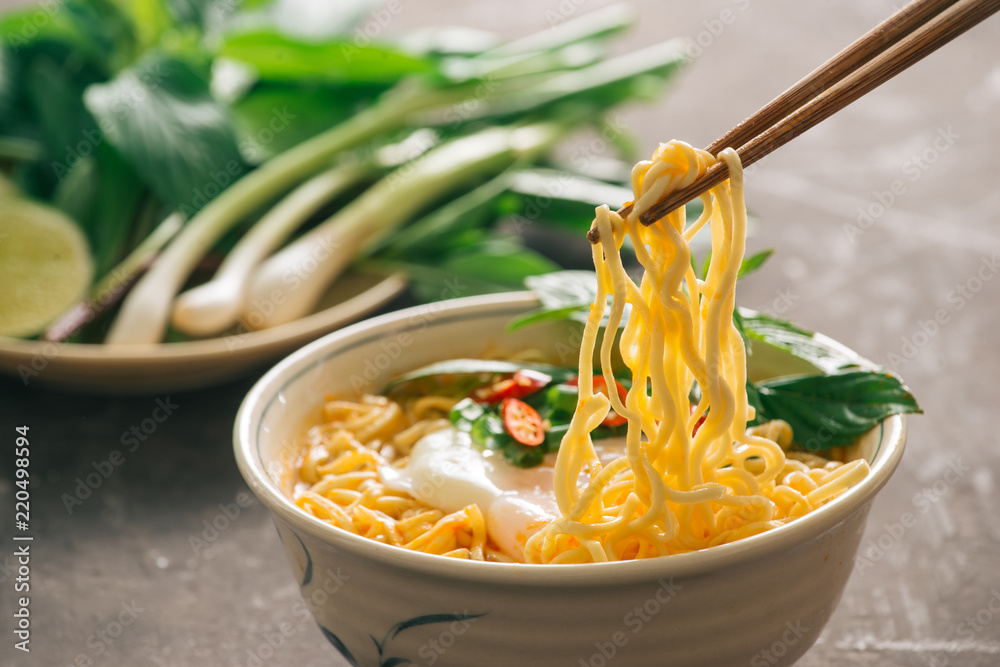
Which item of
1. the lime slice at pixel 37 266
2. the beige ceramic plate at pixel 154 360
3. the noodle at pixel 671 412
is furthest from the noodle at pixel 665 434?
the lime slice at pixel 37 266

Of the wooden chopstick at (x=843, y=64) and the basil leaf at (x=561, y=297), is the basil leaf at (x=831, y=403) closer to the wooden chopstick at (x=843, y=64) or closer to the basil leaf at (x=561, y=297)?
the basil leaf at (x=561, y=297)

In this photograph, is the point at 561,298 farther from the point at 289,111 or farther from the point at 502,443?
the point at 289,111

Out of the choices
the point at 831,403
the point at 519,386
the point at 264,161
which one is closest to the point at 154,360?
the point at 519,386

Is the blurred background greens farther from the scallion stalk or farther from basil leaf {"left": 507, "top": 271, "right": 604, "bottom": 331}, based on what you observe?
basil leaf {"left": 507, "top": 271, "right": 604, "bottom": 331}

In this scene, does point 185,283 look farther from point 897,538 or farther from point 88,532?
point 897,538

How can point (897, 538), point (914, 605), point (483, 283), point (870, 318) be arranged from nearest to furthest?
1. point (914, 605)
2. point (897, 538)
3. point (483, 283)
4. point (870, 318)

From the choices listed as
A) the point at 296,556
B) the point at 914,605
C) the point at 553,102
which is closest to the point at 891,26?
the point at 296,556
